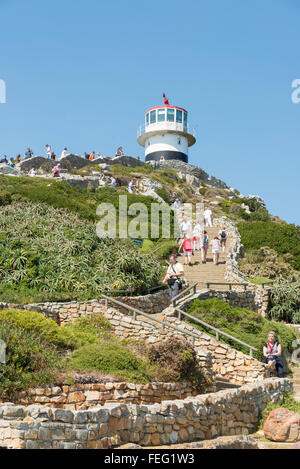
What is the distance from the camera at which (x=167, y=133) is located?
58.8 metres

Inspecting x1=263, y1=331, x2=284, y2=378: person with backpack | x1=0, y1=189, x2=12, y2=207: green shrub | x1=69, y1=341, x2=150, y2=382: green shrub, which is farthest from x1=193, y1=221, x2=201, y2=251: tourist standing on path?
x1=69, y1=341, x2=150, y2=382: green shrub

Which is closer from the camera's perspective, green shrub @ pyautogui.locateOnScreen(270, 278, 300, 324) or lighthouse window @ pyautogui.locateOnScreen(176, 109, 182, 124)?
green shrub @ pyautogui.locateOnScreen(270, 278, 300, 324)

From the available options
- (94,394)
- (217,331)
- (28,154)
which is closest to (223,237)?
(217,331)

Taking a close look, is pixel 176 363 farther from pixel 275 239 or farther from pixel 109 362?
pixel 275 239

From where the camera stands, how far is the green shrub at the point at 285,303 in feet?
63.7

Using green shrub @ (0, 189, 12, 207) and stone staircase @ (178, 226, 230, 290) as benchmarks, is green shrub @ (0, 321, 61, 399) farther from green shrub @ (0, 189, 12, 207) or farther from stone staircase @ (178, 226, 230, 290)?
green shrub @ (0, 189, 12, 207)

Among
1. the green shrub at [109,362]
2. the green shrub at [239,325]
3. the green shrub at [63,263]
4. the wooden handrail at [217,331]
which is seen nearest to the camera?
the green shrub at [109,362]

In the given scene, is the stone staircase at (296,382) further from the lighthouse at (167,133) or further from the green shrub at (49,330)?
the lighthouse at (167,133)

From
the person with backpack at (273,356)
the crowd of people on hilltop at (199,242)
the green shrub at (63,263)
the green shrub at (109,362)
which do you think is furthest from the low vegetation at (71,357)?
the crowd of people on hilltop at (199,242)

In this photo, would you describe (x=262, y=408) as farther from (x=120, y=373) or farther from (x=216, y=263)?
(x=216, y=263)

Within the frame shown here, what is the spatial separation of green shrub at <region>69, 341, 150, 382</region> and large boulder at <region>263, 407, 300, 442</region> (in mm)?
2612

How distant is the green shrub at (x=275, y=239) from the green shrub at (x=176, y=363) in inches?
609

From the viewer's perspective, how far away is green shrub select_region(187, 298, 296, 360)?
47.4 ft
